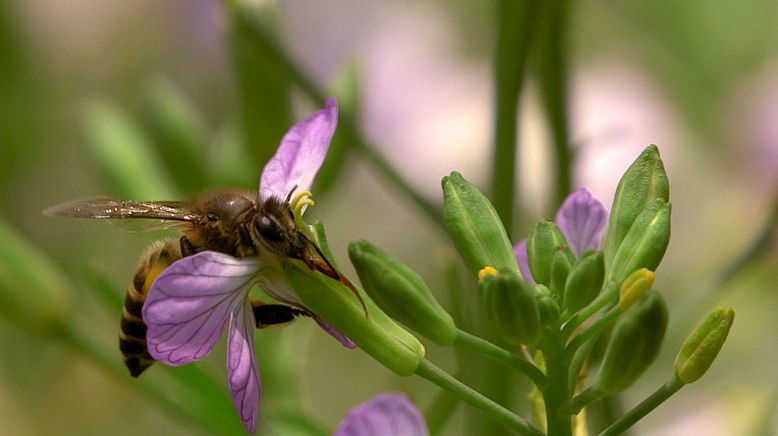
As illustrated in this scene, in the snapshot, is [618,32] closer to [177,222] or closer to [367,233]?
[367,233]

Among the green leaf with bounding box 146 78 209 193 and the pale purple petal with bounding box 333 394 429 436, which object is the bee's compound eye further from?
the green leaf with bounding box 146 78 209 193

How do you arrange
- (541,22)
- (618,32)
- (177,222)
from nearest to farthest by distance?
(177,222) → (541,22) → (618,32)

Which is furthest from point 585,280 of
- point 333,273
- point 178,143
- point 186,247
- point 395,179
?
point 178,143

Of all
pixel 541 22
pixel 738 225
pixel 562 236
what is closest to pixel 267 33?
pixel 541 22

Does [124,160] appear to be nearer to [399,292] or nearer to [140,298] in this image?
[140,298]

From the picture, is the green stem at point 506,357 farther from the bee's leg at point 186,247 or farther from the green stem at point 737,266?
the green stem at point 737,266
